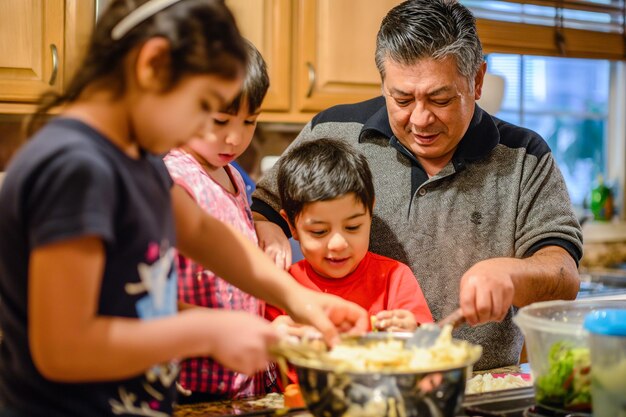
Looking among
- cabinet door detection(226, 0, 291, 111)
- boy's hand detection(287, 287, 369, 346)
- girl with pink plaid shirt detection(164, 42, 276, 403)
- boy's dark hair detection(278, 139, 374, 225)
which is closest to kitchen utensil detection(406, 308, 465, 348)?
boy's hand detection(287, 287, 369, 346)

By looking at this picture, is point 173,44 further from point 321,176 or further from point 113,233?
point 321,176

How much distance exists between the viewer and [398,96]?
1.84 m

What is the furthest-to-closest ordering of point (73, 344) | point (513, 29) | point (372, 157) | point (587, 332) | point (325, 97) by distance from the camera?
point (513, 29)
point (325, 97)
point (372, 157)
point (587, 332)
point (73, 344)

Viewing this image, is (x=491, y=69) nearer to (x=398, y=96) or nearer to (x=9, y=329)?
(x=398, y=96)

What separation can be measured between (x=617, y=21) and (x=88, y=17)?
2731 millimetres

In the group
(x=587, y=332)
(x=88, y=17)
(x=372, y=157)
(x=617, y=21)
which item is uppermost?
(x=617, y=21)

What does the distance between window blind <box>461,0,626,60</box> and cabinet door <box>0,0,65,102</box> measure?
6.00 ft

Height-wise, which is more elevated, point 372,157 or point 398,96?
point 398,96

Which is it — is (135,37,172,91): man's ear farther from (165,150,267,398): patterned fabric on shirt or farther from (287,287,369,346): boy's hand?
(165,150,267,398): patterned fabric on shirt

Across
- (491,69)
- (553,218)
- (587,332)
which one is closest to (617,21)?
(491,69)

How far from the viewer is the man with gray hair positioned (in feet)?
5.90

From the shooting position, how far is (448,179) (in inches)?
76.7

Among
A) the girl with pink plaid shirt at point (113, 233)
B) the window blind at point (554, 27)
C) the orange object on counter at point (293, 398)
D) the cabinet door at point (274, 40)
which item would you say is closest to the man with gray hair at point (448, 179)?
the orange object on counter at point (293, 398)

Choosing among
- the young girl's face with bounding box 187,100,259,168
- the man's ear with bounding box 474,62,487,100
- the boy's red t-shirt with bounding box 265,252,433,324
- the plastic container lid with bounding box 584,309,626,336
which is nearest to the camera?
the plastic container lid with bounding box 584,309,626,336
